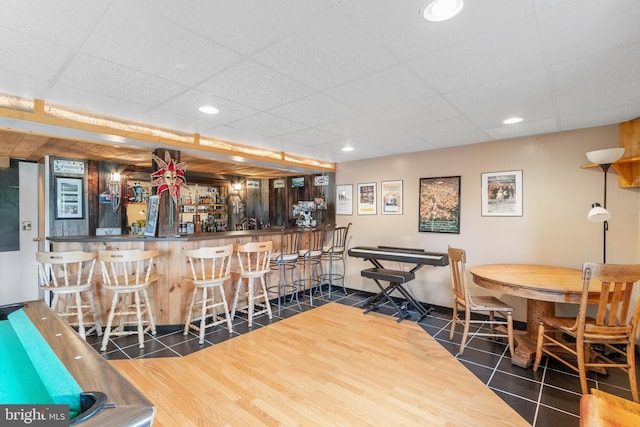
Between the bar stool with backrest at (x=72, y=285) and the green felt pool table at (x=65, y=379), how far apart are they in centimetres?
174

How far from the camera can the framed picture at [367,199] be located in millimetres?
5242

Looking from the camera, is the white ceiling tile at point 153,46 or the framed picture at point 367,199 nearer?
the white ceiling tile at point 153,46

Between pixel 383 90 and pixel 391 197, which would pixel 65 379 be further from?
pixel 391 197

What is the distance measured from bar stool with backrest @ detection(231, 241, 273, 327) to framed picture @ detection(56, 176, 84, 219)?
2.96m

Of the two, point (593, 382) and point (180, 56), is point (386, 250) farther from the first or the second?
point (180, 56)

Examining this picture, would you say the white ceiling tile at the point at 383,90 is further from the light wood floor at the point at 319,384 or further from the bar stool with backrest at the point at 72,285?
the bar stool with backrest at the point at 72,285

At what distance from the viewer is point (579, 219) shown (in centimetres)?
344

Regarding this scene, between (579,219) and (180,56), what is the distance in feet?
14.2

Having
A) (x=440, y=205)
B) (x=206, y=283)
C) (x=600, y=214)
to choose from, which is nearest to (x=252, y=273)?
(x=206, y=283)

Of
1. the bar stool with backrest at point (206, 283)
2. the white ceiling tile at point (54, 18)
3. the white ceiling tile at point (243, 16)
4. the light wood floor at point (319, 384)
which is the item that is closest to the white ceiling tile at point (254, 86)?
the white ceiling tile at point (243, 16)

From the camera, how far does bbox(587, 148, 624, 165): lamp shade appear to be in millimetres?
2821

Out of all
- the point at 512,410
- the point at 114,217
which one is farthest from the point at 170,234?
the point at 512,410

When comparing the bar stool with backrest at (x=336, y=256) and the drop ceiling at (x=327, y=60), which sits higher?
the drop ceiling at (x=327, y=60)
